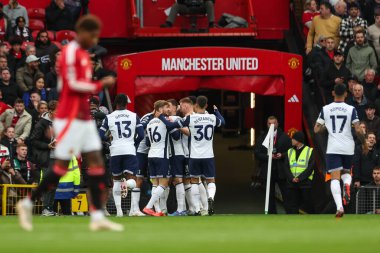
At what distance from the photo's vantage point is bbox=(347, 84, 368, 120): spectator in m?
24.3

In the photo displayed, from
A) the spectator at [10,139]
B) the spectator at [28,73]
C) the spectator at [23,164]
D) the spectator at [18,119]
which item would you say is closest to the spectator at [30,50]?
the spectator at [28,73]

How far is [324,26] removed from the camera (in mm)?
26781

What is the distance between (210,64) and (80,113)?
1218cm

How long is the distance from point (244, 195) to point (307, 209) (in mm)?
3213

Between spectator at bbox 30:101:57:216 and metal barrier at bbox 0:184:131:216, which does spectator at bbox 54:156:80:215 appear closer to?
spectator at bbox 30:101:57:216

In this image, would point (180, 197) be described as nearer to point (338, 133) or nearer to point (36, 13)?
point (338, 133)

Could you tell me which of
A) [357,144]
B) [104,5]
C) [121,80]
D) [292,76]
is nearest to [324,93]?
Answer: [292,76]

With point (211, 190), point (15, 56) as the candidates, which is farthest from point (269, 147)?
point (15, 56)

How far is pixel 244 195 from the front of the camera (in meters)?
27.2

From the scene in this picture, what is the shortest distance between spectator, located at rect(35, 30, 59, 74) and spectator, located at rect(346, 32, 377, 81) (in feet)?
20.4

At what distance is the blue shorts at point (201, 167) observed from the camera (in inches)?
837

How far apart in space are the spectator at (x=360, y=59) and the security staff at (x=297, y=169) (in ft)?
10.8

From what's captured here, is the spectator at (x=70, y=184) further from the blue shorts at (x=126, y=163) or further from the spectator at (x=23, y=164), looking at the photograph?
the spectator at (x=23, y=164)

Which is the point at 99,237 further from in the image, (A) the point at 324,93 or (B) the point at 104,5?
(B) the point at 104,5
